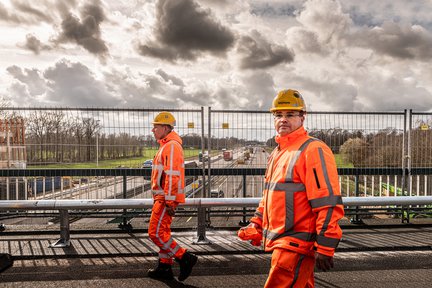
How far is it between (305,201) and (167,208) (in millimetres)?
2193

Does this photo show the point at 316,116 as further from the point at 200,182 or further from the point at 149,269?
the point at 149,269

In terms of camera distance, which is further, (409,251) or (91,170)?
(91,170)

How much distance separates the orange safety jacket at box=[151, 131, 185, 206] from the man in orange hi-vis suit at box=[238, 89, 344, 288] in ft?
5.87

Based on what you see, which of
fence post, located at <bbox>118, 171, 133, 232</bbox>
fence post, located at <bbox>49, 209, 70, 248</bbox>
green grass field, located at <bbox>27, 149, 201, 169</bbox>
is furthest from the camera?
green grass field, located at <bbox>27, 149, 201, 169</bbox>

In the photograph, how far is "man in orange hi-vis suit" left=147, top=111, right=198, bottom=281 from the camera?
13.6 ft

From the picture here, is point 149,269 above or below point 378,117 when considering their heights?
below

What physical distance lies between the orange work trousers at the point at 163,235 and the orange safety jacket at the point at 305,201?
187 centimetres

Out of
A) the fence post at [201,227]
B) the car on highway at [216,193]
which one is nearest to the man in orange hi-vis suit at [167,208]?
the fence post at [201,227]

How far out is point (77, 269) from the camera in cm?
449

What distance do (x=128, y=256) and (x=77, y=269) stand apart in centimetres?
74

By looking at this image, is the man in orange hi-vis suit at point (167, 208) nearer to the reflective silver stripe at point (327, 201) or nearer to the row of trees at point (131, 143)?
the reflective silver stripe at point (327, 201)

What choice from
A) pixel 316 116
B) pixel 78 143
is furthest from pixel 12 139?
pixel 316 116

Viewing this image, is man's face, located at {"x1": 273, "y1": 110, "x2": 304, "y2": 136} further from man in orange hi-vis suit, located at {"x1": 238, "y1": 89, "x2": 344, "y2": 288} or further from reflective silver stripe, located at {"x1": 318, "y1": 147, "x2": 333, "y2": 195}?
reflective silver stripe, located at {"x1": 318, "y1": 147, "x2": 333, "y2": 195}

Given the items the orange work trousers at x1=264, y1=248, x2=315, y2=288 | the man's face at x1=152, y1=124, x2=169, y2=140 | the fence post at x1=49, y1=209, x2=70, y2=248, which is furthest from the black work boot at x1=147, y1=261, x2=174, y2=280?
the orange work trousers at x1=264, y1=248, x2=315, y2=288
